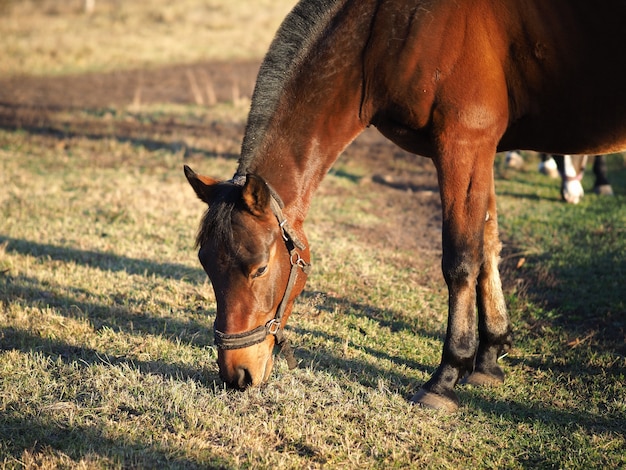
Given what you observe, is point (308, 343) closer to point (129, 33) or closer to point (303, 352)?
point (303, 352)

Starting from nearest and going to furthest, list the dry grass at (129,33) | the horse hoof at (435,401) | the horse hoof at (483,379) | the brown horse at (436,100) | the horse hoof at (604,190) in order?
the brown horse at (436,100), the horse hoof at (435,401), the horse hoof at (483,379), the horse hoof at (604,190), the dry grass at (129,33)

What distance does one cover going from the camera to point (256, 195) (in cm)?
319

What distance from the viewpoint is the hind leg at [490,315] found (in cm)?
414

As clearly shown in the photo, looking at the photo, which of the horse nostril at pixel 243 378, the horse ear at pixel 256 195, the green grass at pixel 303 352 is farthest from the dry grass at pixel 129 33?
the horse nostril at pixel 243 378

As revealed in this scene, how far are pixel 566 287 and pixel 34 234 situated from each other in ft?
17.0

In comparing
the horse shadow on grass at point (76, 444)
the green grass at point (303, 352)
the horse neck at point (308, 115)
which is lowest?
the horse shadow on grass at point (76, 444)

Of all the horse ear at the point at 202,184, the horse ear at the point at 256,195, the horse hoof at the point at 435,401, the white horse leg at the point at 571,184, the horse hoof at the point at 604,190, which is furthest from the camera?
the horse hoof at the point at 604,190

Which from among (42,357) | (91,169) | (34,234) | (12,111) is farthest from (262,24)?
(42,357)

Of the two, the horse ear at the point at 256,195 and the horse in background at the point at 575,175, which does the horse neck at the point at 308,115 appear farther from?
the horse in background at the point at 575,175

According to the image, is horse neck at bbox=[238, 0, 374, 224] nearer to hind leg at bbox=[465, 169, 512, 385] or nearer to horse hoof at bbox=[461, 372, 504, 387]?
hind leg at bbox=[465, 169, 512, 385]

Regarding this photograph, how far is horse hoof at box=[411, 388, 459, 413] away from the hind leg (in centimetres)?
46

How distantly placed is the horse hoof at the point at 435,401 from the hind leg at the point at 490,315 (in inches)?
18.1

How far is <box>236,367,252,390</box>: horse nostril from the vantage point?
333 centimetres

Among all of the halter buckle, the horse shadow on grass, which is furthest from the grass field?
the halter buckle
